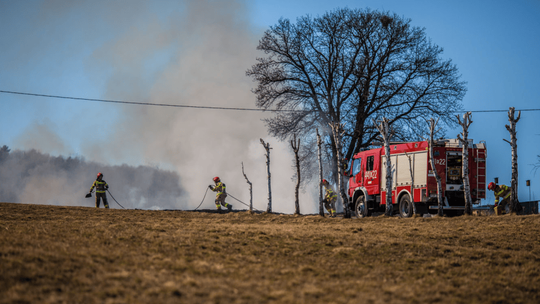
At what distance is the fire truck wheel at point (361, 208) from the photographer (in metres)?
23.3

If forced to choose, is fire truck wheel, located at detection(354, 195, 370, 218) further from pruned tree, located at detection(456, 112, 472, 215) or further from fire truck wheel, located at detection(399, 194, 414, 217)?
pruned tree, located at detection(456, 112, 472, 215)

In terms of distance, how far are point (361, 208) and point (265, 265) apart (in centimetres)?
1477

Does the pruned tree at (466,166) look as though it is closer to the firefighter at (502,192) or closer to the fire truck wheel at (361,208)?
the firefighter at (502,192)

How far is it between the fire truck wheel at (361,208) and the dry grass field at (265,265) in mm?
7551

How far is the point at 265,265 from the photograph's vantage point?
986 centimetres

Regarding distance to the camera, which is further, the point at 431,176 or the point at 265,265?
the point at 431,176

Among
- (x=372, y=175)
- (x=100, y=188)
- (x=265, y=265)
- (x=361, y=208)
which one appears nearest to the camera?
(x=265, y=265)

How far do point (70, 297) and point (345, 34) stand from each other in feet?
92.5

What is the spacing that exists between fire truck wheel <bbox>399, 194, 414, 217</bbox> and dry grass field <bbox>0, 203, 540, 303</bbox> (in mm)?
5357

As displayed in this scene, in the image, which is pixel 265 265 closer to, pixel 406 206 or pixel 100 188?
pixel 406 206

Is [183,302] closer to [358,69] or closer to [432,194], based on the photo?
[432,194]

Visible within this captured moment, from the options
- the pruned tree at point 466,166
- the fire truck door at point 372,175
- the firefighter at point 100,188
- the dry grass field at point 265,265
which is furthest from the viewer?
the firefighter at point 100,188

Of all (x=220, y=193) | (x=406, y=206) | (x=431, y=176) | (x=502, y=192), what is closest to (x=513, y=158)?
(x=502, y=192)

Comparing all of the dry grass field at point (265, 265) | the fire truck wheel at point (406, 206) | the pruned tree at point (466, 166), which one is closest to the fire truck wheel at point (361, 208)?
the fire truck wheel at point (406, 206)
